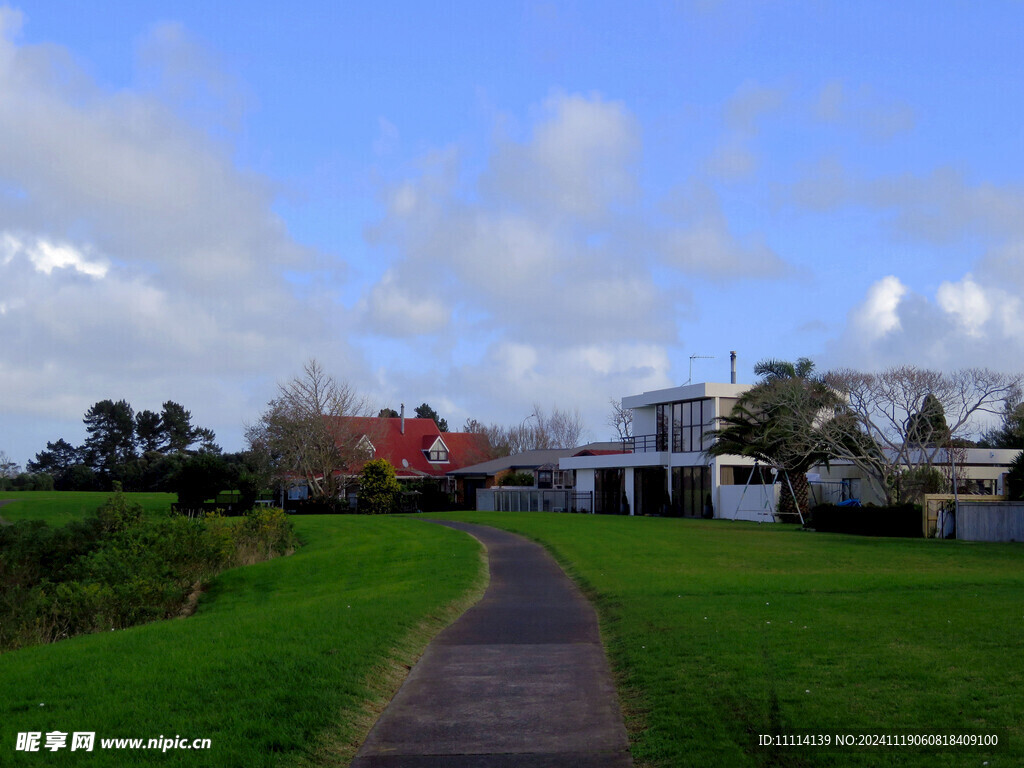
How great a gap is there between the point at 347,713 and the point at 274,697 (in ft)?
2.38

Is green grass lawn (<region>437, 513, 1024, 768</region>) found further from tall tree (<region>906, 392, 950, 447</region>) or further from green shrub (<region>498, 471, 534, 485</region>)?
green shrub (<region>498, 471, 534, 485</region>)

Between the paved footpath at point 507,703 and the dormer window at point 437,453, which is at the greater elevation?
the dormer window at point 437,453

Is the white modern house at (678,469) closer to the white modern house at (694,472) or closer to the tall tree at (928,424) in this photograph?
the white modern house at (694,472)

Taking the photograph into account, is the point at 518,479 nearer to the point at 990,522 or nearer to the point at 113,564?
the point at 990,522

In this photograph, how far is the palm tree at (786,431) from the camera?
35625 millimetres

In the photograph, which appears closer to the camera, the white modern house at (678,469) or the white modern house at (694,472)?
the white modern house at (694,472)

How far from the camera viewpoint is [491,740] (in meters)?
7.05

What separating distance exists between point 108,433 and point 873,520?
76069 mm

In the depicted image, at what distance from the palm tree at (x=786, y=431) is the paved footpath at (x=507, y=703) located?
23814 millimetres

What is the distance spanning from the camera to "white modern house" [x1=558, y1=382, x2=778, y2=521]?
45.8 m

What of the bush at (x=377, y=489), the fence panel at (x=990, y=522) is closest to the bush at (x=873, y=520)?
the fence panel at (x=990, y=522)

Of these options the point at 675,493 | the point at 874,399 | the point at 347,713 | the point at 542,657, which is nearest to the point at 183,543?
the point at 542,657

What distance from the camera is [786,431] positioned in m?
36.4

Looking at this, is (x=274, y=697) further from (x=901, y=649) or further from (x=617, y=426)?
(x=617, y=426)
